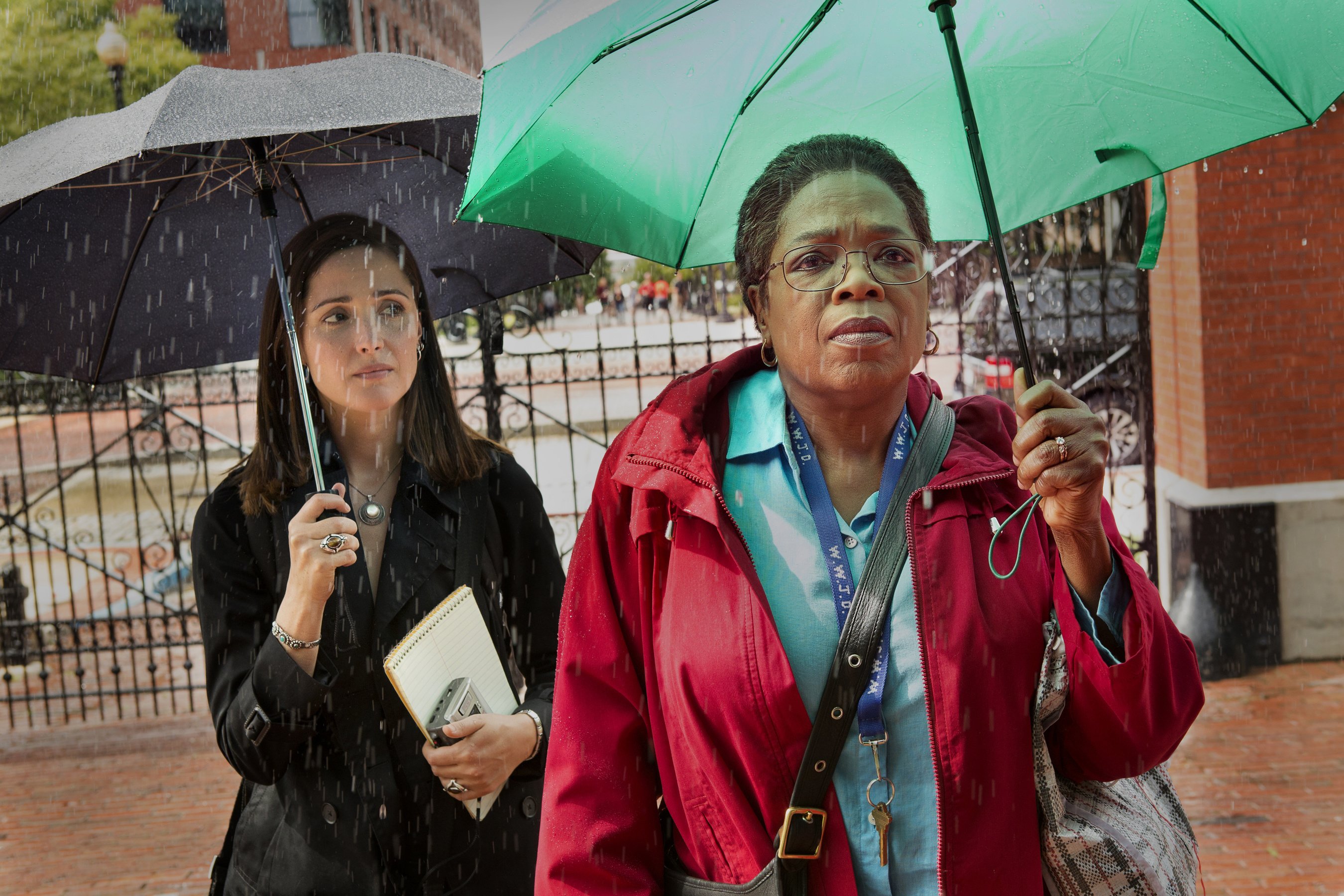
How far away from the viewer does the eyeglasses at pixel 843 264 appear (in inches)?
75.7

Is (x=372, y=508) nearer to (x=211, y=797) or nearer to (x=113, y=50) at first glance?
(x=211, y=797)

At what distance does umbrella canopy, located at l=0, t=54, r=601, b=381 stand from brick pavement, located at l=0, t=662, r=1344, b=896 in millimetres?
3304

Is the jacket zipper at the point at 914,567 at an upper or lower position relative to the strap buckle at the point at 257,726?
→ upper

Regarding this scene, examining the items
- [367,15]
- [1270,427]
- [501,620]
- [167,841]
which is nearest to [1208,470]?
[1270,427]

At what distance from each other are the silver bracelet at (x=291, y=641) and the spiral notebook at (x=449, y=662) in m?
0.16

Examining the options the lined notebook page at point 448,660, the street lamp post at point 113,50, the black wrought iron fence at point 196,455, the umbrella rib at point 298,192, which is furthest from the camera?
the street lamp post at point 113,50

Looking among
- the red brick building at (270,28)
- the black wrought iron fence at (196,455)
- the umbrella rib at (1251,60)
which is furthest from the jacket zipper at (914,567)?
the red brick building at (270,28)

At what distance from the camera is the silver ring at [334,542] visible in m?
2.25

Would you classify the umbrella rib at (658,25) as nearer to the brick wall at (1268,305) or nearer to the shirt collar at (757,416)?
the shirt collar at (757,416)

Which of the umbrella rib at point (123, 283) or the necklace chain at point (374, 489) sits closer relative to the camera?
the necklace chain at point (374, 489)

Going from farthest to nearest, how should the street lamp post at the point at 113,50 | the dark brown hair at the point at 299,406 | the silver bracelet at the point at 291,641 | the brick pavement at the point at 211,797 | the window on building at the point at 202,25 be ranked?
1. the window on building at the point at 202,25
2. the street lamp post at the point at 113,50
3. the brick pavement at the point at 211,797
4. the dark brown hair at the point at 299,406
5. the silver bracelet at the point at 291,641

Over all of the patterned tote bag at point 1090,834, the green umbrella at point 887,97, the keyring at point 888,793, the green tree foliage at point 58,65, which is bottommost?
the patterned tote bag at point 1090,834

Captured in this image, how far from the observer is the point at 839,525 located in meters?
1.93

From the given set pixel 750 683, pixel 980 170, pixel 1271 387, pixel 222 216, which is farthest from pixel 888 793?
pixel 1271 387
